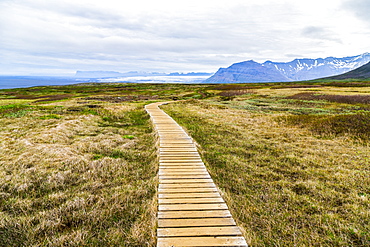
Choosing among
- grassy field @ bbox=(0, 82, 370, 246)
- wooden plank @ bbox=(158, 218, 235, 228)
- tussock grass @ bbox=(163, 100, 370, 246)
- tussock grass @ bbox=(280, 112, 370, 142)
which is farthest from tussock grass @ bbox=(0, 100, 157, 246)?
tussock grass @ bbox=(280, 112, 370, 142)

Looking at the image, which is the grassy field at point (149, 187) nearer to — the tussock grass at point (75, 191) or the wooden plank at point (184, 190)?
the tussock grass at point (75, 191)

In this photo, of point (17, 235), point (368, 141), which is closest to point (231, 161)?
point (17, 235)

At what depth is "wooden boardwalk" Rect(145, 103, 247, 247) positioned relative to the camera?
4910 mm

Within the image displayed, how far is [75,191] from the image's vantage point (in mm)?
7453

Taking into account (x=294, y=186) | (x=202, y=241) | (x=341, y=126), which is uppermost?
(x=341, y=126)

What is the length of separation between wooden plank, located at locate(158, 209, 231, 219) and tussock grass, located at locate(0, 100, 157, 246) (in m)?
0.38

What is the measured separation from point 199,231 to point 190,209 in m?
0.95

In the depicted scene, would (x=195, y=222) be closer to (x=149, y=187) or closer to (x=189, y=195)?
(x=189, y=195)

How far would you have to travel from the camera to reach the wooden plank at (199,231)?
5.02 meters

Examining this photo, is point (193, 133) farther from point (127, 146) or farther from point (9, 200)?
point (9, 200)

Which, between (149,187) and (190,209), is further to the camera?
(149,187)

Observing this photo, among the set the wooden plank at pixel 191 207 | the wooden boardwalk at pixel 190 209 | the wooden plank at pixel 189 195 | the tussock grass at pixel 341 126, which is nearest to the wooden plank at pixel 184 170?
the wooden boardwalk at pixel 190 209

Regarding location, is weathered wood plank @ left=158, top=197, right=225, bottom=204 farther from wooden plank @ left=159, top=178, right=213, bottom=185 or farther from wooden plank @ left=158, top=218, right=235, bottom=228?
wooden plank @ left=159, top=178, right=213, bottom=185

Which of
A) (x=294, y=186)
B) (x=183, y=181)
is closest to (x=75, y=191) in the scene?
(x=183, y=181)
